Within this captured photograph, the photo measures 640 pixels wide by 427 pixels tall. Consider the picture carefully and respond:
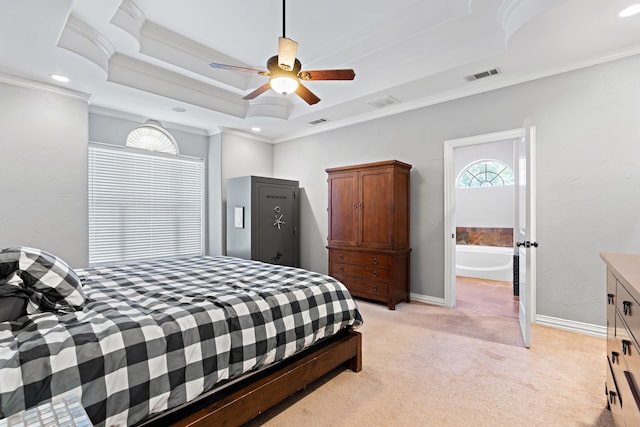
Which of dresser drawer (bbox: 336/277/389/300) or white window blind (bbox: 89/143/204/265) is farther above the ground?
white window blind (bbox: 89/143/204/265)

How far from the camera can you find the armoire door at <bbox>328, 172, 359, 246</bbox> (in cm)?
414

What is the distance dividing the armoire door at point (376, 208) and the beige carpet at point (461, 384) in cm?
116

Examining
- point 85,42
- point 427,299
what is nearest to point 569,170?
point 427,299

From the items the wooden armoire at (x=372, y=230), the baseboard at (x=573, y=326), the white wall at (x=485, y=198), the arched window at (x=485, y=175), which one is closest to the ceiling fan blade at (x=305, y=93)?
the wooden armoire at (x=372, y=230)

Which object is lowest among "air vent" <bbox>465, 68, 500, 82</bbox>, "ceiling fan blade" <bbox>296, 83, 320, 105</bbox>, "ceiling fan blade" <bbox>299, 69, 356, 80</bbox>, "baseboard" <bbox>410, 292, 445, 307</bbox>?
"baseboard" <bbox>410, 292, 445, 307</bbox>

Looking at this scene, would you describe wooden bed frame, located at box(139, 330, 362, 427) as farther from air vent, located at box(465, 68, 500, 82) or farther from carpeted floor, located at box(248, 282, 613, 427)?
air vent, located at box(465, 68, 500, 82)

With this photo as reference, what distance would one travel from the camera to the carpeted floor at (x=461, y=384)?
178 centimetres

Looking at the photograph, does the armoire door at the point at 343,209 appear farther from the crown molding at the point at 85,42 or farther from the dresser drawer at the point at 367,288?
the crown molding at the point at 85,42

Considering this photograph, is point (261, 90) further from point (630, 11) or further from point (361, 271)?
point (630, 11)

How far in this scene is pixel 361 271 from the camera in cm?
405

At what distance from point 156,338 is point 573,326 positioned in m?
3.64

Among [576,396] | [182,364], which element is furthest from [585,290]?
[182,364]

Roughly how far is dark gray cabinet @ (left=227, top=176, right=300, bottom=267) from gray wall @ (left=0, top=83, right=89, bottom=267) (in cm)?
190

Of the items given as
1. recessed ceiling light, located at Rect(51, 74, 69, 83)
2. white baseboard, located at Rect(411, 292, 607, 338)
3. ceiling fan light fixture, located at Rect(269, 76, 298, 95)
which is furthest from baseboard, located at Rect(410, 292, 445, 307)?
recessed ceiling light, located at Rect(51, 74, 69, 83)
